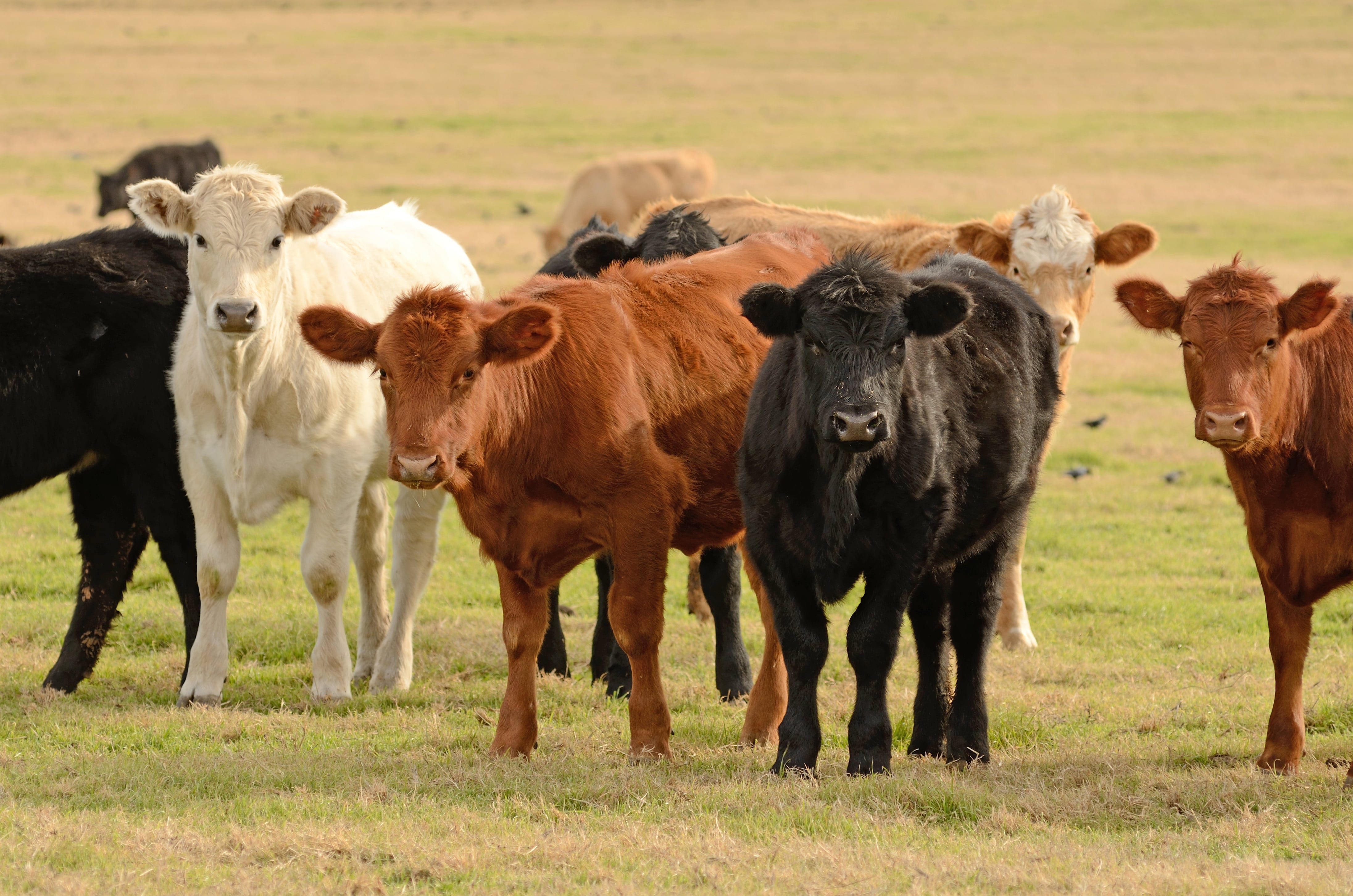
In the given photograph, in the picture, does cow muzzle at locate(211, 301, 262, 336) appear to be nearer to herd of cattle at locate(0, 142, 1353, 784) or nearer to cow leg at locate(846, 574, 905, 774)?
herd of cattle at locate(0, 142, 1353, 784)

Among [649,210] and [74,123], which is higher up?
[74,123]

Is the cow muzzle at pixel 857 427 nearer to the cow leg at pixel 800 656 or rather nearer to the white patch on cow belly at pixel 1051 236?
the cow leg at pixel 800 656

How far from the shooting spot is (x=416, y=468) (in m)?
5.74

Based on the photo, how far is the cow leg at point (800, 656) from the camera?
5.92m

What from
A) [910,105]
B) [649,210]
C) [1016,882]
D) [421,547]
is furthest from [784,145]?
[1016,882]

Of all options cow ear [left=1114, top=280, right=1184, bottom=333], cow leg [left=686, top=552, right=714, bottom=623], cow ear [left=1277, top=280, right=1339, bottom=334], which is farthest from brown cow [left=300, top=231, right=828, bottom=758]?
cow leg [left=686, top=552, right=714, bottom=623]

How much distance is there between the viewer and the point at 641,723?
6.36 meters

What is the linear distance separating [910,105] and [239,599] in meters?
43.7

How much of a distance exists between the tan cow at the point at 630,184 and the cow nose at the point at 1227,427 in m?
21.8

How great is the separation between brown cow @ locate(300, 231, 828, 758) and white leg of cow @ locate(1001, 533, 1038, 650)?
238cm

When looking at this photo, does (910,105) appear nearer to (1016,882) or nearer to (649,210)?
(649,210)

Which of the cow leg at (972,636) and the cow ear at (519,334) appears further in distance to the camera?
the cow leg at (972,636)

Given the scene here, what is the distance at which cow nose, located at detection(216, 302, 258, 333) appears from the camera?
6.88m

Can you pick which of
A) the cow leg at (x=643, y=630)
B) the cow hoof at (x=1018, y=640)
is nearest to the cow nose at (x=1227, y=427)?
the cow leg at (x=643, y=630)
